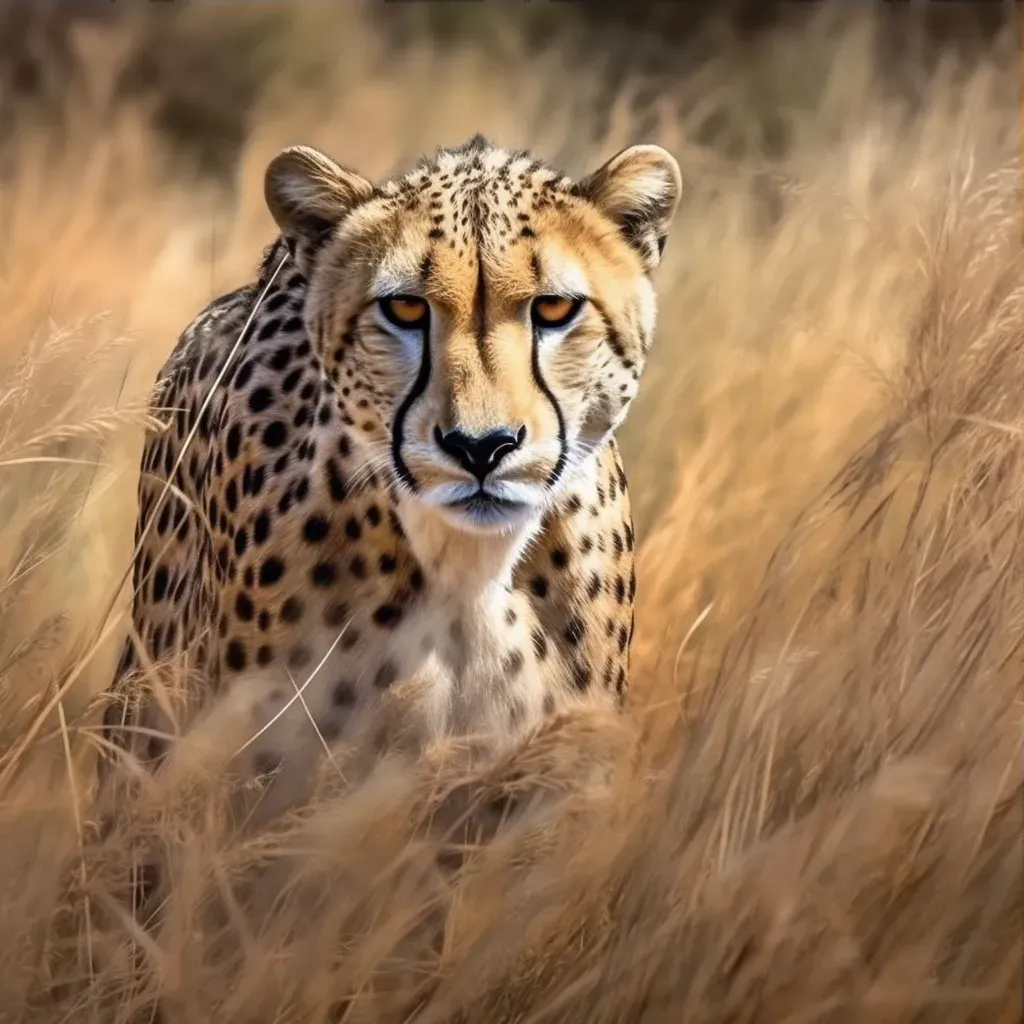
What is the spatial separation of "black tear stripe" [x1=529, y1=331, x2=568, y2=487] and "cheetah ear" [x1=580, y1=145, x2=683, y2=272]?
204 millimetres

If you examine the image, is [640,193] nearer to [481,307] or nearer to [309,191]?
[481,307]

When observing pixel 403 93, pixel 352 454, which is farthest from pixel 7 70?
pixel 352 454

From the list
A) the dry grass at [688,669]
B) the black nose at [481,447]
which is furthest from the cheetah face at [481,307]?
the dry grass at [688,669]

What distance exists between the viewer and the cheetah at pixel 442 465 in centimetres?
187

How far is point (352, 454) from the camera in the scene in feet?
6.55

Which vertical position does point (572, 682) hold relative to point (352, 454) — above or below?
below

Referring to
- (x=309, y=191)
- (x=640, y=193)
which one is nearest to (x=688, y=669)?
(x=640, y=193)

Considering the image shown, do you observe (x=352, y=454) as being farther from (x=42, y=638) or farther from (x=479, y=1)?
(x=479, y=1)

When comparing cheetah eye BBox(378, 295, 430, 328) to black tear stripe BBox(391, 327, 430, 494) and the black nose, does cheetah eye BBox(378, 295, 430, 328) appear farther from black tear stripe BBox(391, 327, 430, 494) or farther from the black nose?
the black nose

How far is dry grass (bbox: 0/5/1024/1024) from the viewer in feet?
5.18

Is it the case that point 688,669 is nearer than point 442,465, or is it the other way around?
point 442,465

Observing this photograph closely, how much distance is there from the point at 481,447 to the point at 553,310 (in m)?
0.21

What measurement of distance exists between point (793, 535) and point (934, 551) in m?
0.17

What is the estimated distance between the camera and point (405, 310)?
1920mm
